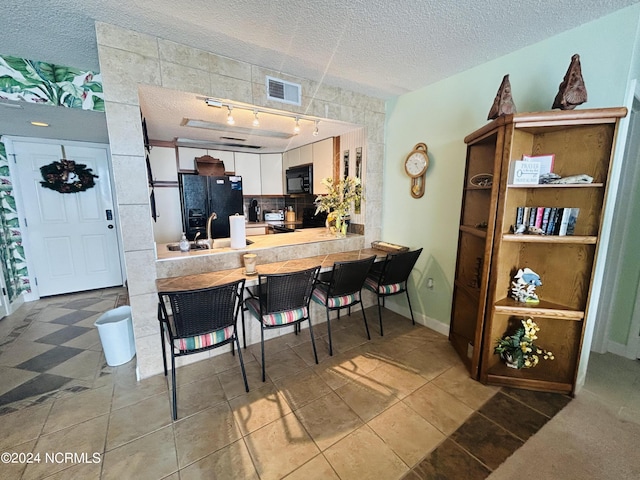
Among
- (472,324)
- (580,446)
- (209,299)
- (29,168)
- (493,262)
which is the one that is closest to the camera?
(580,446)

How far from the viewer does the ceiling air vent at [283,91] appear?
2.32 meters

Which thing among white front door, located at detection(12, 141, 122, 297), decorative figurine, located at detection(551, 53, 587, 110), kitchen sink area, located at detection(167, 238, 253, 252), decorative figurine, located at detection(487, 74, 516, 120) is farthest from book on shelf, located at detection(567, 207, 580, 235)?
white front door, located at detection(12, 141, 122, 297)

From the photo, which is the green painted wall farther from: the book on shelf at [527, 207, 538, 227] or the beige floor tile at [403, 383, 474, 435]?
the beige floor tile at [403, 383, 474, 435]

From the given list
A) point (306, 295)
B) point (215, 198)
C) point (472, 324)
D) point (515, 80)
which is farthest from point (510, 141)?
point (215, 198)

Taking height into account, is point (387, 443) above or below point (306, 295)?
below

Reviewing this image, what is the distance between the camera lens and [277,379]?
6.92 ft

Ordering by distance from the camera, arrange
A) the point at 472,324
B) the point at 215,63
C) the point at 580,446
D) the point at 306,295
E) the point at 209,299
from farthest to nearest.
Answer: the point at 472,324
the point at 306,295
the point at 215,63
the point at 209,299
the point at 580,446

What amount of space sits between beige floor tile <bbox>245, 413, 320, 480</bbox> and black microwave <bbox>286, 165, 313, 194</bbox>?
10.1 feet

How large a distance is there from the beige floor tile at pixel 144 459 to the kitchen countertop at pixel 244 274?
897 mm

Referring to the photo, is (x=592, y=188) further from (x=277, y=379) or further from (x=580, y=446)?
(x=277, y=379)

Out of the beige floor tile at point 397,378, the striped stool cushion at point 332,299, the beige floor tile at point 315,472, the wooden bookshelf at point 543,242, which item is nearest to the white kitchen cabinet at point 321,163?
the striped stool cushion at point 332,299

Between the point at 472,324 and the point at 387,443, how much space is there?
1.31m

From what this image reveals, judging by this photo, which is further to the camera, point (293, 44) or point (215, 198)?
point (215, 198)

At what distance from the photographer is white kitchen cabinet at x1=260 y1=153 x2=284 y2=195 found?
197 inches
